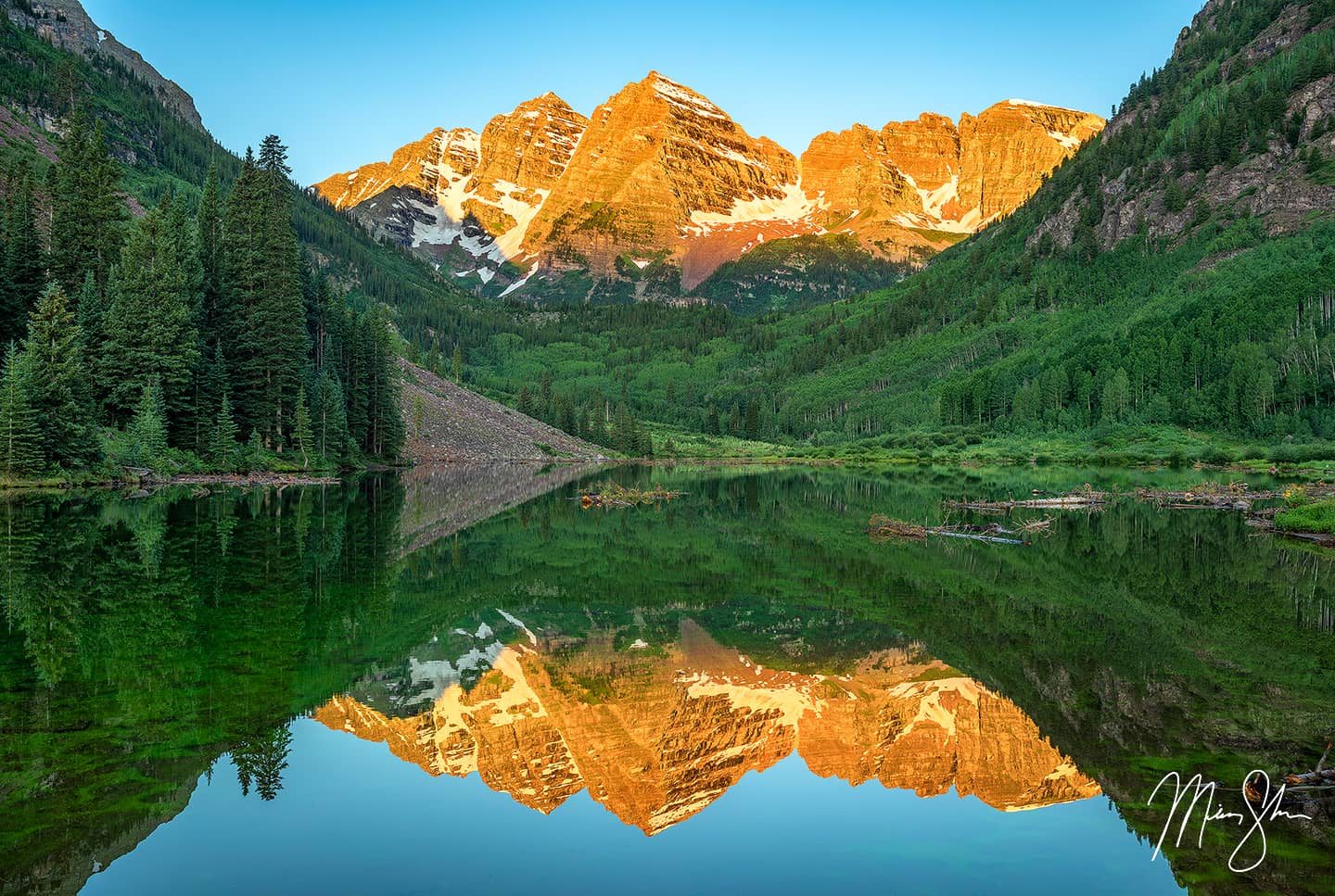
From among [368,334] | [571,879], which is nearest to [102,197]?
[368,334]

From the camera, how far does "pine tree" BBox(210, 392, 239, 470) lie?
71.5 meters

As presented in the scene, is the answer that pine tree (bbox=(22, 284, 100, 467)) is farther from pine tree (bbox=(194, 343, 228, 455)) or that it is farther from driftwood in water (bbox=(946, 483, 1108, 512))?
driftwood in water (bbox=(946, 483, 1108, 512))

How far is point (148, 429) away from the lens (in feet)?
212

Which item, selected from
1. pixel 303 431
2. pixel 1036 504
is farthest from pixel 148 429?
pixel 1036 504

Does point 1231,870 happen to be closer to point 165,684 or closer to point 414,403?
point 165,684

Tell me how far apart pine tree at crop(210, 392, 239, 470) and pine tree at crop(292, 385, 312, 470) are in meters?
6.63

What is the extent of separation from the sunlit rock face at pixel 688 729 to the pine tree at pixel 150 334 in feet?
200

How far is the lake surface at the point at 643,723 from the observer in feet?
32.0

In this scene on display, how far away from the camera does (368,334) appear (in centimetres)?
10738

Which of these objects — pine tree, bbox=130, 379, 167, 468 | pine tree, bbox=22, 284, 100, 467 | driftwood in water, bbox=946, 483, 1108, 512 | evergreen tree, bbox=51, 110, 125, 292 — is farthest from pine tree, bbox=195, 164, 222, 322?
driftwood in water, bbox=946, 483, 1108, 512

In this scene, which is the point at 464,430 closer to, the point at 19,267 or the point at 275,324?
the point at 275,324

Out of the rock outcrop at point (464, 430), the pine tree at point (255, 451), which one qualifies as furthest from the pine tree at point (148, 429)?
the rock outcrop at point (464, 430)

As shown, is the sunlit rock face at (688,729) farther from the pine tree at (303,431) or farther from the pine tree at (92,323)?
the pine tree at (303,431)
